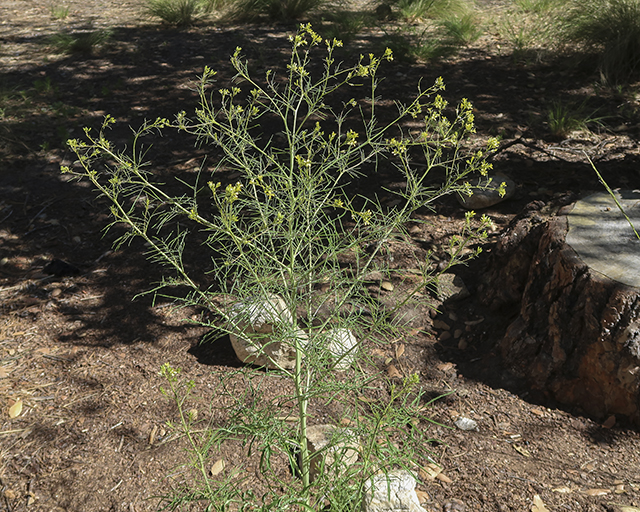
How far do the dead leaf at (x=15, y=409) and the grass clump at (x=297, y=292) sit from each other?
84 cm

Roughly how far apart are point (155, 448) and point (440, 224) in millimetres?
2597

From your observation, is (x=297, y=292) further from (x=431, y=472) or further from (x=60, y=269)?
(x=60, y=269)

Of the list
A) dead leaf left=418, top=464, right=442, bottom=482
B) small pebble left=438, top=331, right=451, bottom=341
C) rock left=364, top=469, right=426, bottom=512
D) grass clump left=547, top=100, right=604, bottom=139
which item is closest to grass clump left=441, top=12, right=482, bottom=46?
grass clump left=547, top=100, right=604, bottom=139

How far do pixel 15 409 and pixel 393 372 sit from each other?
2010mm

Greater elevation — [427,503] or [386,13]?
[386,13]

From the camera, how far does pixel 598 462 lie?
8.45ft

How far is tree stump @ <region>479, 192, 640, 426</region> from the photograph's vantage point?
274 centimetres

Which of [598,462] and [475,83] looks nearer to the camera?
[598,462]

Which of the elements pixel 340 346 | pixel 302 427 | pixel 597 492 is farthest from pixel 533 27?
pixel 302 427

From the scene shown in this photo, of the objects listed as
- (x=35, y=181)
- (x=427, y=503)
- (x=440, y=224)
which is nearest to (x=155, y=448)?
(x=427, y=503)

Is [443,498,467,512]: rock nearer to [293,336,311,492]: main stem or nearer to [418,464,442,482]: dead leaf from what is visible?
[418,464,442,482]: dead leaf

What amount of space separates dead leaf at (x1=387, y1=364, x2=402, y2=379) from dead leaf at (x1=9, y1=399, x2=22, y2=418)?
77.0 inches

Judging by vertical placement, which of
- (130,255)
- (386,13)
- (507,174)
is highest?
(386,13)

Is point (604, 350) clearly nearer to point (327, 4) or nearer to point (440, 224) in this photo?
point (440, 224)
